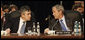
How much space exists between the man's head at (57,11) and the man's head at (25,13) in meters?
0.39

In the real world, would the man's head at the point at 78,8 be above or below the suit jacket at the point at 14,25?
above

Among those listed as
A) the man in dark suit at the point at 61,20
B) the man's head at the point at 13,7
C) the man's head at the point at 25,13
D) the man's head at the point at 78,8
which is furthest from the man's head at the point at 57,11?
the man's head at the point at 13,7

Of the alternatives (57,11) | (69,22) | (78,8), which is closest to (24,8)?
(57,11)

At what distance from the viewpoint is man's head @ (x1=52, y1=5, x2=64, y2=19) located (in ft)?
9.08

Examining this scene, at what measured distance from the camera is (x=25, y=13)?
109 inches

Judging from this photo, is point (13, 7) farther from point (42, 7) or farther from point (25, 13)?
point (42, 7)

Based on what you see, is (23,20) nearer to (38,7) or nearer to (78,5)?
(38,7)

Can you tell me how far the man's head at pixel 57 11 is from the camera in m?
2.77

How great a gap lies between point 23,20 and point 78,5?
887mm

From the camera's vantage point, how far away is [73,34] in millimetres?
2705

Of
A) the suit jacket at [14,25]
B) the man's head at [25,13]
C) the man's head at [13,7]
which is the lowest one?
the suit jacket at [14,25]

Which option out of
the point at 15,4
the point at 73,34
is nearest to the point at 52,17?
the point at 73,34

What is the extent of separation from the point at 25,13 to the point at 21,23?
0.17 m

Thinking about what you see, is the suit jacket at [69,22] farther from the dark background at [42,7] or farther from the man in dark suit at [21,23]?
the man in dark suit at [21,23]
